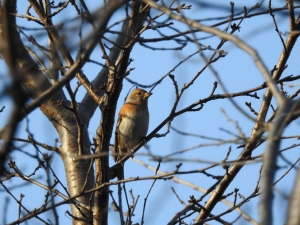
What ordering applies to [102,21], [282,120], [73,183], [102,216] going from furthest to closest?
[73,183]
[102,216]
[102,21]
[282,120]

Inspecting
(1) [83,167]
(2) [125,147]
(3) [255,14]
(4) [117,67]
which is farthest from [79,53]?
(2) [125,147]

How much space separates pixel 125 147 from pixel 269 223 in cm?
539

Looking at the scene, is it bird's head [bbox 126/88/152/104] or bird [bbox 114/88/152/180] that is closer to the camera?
bird [bbox 114/88/152/180]

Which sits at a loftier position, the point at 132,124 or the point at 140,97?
the point at 140,97

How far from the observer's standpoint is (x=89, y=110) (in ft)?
18.6

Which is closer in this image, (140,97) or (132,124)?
(132,124)

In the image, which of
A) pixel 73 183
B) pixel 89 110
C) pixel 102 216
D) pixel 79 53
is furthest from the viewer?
pixel 89 110

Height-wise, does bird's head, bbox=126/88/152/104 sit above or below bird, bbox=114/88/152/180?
above

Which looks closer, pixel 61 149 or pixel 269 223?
pixel 269 223

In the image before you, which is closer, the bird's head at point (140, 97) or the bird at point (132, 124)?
the bird at point (132, 124)

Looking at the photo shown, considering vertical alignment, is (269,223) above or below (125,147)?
below

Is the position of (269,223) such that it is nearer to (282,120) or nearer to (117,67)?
(282,120)

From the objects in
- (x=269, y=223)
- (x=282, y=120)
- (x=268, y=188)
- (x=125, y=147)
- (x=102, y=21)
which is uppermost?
(x=125, y=147)

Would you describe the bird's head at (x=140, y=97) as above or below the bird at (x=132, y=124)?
above
